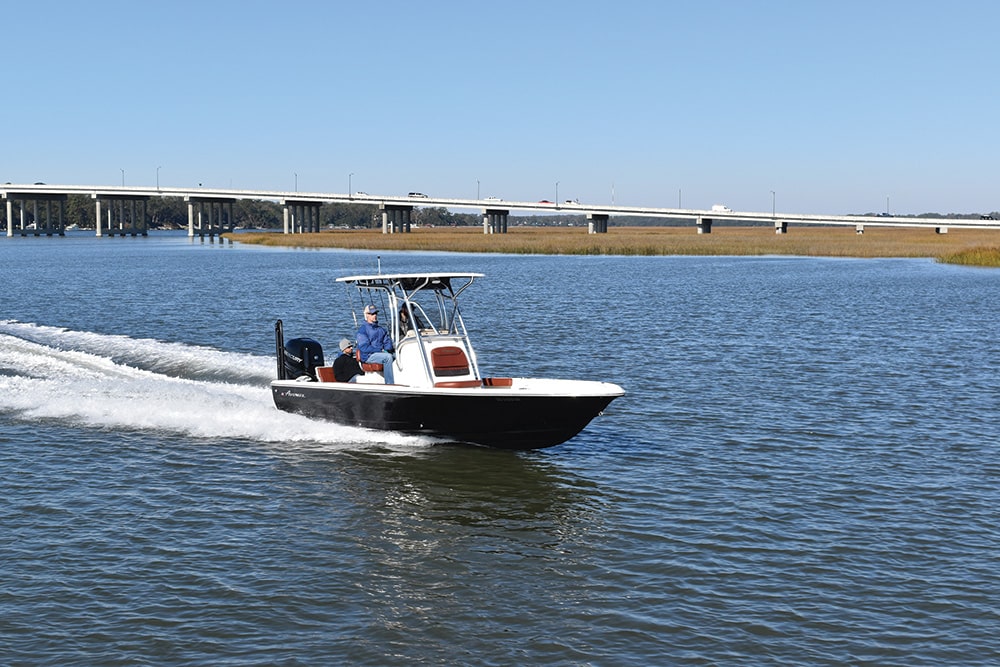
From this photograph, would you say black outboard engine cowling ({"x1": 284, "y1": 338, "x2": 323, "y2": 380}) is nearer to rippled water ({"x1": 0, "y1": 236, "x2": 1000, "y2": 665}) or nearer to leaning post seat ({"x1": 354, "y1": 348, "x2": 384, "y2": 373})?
rippled water ({"x1": 0, "y1": 236, "x2": 1000, "y2": 665})

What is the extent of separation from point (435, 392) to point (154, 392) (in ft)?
28.8

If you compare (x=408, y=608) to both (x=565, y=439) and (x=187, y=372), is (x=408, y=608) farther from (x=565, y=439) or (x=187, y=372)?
(x=187, y=372)

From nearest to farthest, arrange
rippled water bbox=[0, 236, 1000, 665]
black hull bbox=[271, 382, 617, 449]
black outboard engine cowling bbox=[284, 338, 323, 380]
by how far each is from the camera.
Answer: rippled water bbox=[0, 236, 1000, 665] → black hull bbox=[271, 382, 617, 449] → black outboard engine cowling bbox=[284, 338, 323, 380]

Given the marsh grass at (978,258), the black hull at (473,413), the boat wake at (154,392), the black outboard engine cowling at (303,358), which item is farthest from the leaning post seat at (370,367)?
the marsh grass at (978,258)

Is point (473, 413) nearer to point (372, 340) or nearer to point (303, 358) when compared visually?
point (372, 340)

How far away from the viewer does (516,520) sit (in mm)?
16062

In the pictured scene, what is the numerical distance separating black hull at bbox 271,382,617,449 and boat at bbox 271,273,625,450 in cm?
2

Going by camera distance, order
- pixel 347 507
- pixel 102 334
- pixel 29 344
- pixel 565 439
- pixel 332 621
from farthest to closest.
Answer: pixel 102 334
pixel 29 344
pixel 565 439
pixel 347 507
pixel 332 621

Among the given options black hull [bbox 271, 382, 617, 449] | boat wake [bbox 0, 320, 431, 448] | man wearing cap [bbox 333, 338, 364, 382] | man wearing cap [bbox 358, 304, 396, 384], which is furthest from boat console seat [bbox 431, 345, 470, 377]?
man wearing cap [bbox 333, 338, 364, 382]

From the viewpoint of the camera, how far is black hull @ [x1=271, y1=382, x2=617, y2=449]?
19.0 meters

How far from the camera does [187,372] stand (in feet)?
94.9

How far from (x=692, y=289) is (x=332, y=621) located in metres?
56.2

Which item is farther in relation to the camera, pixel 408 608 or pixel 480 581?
pixel 480 581

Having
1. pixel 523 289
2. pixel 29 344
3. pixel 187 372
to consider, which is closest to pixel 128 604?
pixel 187 372
